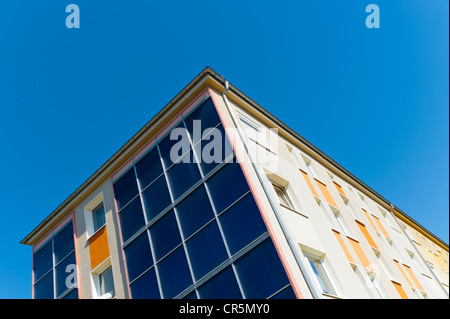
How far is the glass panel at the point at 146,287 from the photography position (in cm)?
1236

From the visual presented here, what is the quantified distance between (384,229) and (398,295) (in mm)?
6859

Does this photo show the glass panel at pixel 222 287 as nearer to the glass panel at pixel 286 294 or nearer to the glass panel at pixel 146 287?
the glass panel at pixel 286 294

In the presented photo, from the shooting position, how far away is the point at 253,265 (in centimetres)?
1029

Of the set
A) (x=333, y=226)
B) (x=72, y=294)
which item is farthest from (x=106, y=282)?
(x=333, y=226)

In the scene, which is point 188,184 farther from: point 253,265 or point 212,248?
point 253,265

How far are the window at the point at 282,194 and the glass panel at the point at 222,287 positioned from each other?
344cm

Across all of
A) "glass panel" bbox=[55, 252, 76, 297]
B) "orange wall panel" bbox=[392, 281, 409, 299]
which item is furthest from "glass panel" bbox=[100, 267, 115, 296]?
"orange wall panel" bbox=[392, 281, 409, 299]

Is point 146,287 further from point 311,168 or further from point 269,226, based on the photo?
point 311,168

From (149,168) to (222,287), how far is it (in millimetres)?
5689

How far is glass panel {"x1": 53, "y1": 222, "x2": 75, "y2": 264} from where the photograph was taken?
16484 mm

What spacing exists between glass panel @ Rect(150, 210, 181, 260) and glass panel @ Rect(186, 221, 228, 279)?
0.75 metres

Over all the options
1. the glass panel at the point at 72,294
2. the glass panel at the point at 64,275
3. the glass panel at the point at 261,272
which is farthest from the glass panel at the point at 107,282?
the glass panel at the point at 261,272
